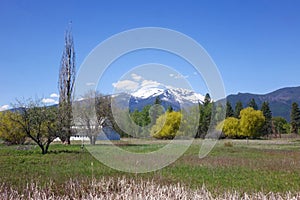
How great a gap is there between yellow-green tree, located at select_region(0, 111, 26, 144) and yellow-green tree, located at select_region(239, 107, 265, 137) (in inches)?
1516

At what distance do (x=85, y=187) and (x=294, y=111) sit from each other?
3001 inches

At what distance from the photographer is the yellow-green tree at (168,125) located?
64.6 feet

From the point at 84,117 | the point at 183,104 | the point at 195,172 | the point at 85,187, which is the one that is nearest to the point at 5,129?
the point at 84,117

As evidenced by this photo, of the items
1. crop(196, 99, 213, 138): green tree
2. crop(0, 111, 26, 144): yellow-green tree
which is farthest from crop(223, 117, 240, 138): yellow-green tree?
crop(0, 111, 26, 144): yellow-green tree

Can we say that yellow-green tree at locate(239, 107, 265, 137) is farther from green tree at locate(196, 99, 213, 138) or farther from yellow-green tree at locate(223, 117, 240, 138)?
green tree at locate(196, 99, 213, 138)

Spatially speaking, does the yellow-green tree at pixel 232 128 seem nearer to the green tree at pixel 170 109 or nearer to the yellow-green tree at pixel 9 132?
the yellow-green tree at pixel 9 132

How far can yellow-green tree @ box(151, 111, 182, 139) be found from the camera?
19703 mm

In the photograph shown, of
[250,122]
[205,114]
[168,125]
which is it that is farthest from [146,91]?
[250,122]

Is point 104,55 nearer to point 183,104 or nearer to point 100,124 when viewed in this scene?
point 183,104

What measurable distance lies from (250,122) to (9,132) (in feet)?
134

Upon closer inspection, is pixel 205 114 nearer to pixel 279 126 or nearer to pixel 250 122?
pixel 250 122

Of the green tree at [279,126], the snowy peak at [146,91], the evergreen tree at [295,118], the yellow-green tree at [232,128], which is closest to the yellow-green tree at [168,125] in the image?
the snowy peak at [146,91]

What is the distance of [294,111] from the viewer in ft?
255

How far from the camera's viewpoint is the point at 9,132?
117 feet
